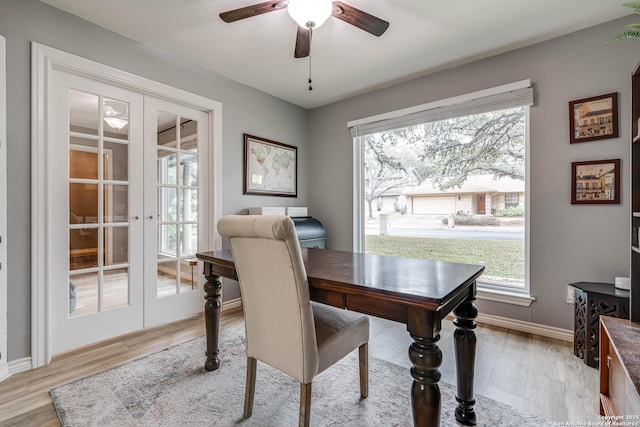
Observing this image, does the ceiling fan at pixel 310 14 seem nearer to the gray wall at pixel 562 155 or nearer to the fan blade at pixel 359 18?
the fan blade at pixel 359 18

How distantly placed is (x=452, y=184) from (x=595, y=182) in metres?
1.07

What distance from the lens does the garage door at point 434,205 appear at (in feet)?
9.75

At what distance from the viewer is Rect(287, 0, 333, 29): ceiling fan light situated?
153cm

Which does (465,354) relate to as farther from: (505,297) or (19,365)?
(19,365)

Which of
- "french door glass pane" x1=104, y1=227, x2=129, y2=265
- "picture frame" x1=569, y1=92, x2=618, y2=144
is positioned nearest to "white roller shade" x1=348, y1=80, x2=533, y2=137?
"picture frame" x1=569, y1=92, x2=618, y2=144

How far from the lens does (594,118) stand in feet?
7.09

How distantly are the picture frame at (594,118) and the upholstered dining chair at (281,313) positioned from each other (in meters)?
2.30

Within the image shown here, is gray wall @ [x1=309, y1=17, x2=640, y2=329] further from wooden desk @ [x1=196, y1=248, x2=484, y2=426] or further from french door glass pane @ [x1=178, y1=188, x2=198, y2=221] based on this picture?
french door glass pane @ [x1=178, y1=188, x2=198, y2=221]

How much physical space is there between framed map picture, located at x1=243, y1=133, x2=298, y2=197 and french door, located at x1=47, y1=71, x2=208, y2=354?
526 mm

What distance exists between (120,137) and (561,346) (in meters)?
3.89

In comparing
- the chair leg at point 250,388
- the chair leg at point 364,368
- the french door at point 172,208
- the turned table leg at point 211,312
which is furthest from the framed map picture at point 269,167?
the chair leg at point 364,368

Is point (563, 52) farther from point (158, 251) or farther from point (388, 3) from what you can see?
point (158, 251)

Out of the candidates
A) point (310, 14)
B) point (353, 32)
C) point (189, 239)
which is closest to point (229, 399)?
point (189, 239)

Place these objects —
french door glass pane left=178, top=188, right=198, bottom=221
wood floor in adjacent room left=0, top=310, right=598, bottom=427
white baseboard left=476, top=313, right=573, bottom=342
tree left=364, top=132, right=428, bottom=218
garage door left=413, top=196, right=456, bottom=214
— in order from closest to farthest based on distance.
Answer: wood floor in adjacent room left=0, top=310, right=598, bottom=427
white baseboard left=476, top=313, right=573, bottom=342
french door glass pane left=178, top=188, right=198, bottom=221
garage door left=413, top=196, right=456, bottom=214
tree left=364, top=132, right=428, bottom=218
